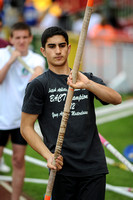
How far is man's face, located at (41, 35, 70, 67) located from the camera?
3.19 meters

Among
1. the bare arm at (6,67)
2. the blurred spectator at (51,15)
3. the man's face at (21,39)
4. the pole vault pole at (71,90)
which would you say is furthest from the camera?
the blurred spectator at (51,15)

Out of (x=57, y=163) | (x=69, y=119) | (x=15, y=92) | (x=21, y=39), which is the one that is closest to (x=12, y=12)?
(x=21, y=39)

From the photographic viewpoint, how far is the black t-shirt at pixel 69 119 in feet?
10.5

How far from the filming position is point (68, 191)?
10.8 feet

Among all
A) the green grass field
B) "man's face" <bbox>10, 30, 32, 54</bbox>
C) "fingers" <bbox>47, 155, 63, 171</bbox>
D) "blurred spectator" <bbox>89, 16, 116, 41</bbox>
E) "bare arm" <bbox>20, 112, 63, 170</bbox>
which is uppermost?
"man's face" <bbox>10, 30, 32, 54</bbox>

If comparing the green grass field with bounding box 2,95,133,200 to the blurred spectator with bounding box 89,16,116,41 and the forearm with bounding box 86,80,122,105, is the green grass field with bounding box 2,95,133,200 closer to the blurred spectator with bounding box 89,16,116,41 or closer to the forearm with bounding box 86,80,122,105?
the forearm with bounding box 86,80,122,105

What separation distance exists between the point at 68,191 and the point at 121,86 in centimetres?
927

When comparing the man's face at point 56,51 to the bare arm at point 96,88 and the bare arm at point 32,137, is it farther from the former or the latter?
the bare arm at point 32,137

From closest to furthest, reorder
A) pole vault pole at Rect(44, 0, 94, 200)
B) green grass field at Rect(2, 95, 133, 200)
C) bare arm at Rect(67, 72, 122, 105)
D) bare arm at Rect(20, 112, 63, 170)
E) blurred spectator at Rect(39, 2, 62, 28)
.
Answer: pole vault pole at Rect(44, 0, 94, 200) → bare arm at Rect(67, 72, 122, 105) → bare arm at Rect(20, 112, 63, 170) → green grass field at Rect(2, 95, 133, 200) → blurred spectator at Rect(39, 2, 62, 28)

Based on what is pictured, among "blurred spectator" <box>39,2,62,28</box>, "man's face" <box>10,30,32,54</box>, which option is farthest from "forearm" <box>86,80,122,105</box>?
"blurred spectator" <box>39,2,62,28</box>

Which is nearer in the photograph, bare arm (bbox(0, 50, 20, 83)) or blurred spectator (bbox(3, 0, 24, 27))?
bare arm (bbox(0, 50, 20, 83))

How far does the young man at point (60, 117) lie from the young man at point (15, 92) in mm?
1431

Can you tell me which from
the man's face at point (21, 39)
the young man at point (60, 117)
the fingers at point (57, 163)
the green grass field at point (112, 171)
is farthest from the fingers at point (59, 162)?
the green grass field at point (112, 171)

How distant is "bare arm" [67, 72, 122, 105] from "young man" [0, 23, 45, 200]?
5.66 feet
